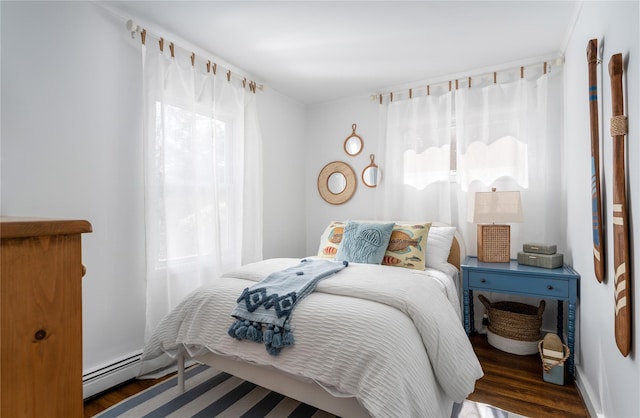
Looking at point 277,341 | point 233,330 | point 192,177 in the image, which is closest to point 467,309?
point 277,341

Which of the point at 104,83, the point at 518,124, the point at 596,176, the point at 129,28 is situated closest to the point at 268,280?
the point at 104,83

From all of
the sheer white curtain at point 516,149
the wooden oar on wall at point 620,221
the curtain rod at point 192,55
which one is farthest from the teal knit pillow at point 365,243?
the curtain rod at point 192,55

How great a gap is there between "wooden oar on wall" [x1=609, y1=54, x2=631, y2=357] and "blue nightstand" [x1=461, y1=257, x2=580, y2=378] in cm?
114

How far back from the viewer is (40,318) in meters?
0.64

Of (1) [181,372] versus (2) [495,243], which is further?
(2) [495,243]

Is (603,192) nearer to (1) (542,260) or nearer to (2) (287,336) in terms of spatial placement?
(1) (542,260)

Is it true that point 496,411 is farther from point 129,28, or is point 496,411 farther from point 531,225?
point 129,28

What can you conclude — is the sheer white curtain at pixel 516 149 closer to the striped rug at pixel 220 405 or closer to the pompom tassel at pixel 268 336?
the striped rug at pixel 220 405

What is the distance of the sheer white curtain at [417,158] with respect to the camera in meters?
3.15

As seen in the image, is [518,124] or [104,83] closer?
[104,83]

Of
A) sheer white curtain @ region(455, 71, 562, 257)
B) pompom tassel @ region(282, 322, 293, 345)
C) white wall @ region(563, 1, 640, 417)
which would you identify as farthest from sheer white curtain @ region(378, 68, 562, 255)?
pompom tassel @ region(282, 322, 293, 345)

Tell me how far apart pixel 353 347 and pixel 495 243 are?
77.5 inches

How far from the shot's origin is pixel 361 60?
9.29ft

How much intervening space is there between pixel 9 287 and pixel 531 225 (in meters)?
3.34
